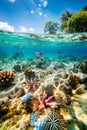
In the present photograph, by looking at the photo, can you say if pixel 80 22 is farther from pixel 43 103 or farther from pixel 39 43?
pixel 43 103

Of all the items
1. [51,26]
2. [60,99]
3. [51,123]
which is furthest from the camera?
[51,26]

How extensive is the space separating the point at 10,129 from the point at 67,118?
5.50ft

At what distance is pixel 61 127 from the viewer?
3.33 metres

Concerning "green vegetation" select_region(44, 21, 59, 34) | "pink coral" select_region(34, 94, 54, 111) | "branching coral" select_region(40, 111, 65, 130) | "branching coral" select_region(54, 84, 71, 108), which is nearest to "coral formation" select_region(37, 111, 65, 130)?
"branching coral" select_region(40, 111, 65, 130)

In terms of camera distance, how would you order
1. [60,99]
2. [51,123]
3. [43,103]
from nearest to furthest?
[51,123], [43,103], [60,99]

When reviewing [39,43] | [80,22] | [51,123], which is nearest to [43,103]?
[51,123]

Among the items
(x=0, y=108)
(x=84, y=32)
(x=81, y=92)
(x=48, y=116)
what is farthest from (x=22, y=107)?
(x=84, y=32)

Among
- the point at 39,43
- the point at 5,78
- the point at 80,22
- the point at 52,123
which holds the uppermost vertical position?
the point at 80,22

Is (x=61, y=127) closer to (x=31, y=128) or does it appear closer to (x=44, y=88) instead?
(x=31, y=128)

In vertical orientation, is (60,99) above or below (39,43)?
above

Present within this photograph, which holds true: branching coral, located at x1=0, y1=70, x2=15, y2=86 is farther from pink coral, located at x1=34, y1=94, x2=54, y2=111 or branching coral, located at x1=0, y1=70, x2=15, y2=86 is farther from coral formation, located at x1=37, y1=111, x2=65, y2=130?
coral formation, located at x1=37, y1=111, x2=65, y2=130

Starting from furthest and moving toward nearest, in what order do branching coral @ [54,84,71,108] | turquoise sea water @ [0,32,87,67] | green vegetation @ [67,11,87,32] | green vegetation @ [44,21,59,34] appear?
green vegetation @ [44,21,59,34], turquoise sea water @ [0,32,87,67], green vegetation @ [67,11,87,32], branching coral @ [54,84,71,108]

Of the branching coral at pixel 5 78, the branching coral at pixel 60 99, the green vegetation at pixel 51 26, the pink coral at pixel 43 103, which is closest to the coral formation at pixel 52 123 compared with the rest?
the pink coral at pixel 43 103

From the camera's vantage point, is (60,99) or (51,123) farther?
(60,99)
